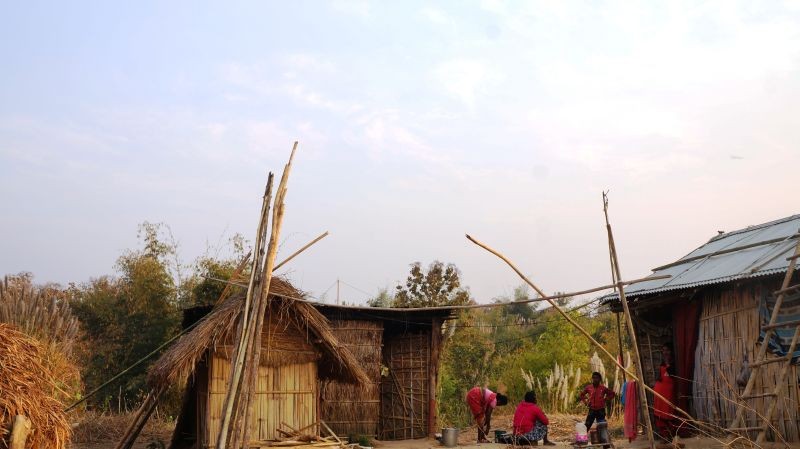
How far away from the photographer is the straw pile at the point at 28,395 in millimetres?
6879

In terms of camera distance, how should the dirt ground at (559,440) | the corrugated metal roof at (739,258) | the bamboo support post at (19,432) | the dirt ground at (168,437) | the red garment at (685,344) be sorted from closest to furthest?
1. the bamboo support post at (19,432)
2. the corrugated metal roof at (739,258)
3. the dirt ground at (559,440)
4. the red garment at (685,344)
5. the dirt ground at (168,437)

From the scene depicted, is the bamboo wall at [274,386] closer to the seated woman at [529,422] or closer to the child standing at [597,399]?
the seated woman at [529,422]

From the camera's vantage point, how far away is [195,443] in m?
12.0

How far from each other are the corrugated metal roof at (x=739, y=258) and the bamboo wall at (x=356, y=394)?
5.00 meters

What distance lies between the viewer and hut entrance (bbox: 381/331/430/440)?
16.1 meters

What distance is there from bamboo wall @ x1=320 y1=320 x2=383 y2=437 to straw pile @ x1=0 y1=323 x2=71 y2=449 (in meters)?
8.26

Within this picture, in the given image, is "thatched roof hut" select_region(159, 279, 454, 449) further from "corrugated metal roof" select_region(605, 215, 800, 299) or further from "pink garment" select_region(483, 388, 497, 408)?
"corrugated metal roof" select_region(605, 215, 800, 299)

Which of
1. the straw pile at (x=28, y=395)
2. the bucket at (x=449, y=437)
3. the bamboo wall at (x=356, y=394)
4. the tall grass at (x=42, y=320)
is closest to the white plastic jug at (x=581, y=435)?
the bucket at (x=449, y=437)

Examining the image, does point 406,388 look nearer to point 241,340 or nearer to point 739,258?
point 739,258

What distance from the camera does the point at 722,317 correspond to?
11156 mm

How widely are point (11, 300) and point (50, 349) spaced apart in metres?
0.96

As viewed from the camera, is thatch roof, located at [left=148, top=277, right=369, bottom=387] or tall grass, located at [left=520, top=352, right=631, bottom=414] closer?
thatch roof, located at [left=148, top=277, right=369, bottom=387]

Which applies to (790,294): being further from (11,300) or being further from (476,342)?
(476,342)

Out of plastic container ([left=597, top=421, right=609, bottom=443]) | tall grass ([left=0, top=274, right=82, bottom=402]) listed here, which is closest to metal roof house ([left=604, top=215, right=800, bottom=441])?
plastic container ([left=597, top=421, right=609, bottom=443])
